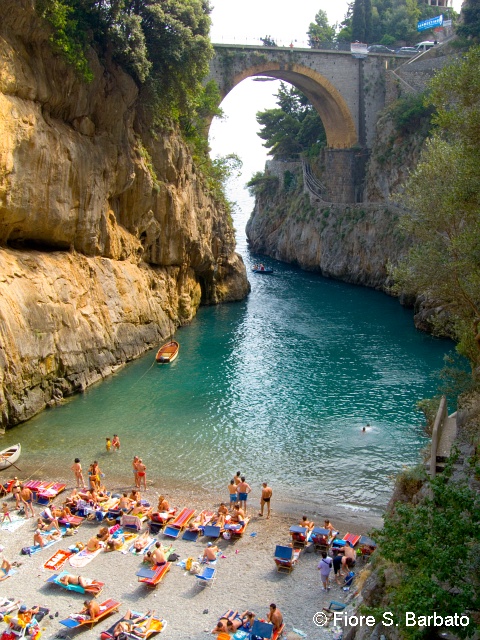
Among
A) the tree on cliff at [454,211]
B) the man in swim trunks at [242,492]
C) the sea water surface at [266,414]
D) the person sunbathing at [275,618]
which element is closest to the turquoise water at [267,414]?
the sea water surface at [266,414]

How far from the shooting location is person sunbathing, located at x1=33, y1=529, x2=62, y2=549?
672 inches

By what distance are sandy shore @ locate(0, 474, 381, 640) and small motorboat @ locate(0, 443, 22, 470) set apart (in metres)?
3.65

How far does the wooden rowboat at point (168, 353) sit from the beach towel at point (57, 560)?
55.0 feet

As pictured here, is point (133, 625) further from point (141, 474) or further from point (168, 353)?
point (168, 353)

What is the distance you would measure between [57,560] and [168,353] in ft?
59.2

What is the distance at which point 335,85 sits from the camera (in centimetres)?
5706

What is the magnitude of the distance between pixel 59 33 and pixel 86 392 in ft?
51.2

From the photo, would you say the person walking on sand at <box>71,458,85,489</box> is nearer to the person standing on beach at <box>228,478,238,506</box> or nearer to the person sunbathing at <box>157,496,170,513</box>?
the person sunbathing at <box>157,496,170,513</box>

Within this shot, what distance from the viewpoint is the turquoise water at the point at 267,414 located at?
22.0 m

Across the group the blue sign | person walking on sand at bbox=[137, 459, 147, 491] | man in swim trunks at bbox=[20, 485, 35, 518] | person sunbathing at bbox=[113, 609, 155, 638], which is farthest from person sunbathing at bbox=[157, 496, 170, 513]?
the blue sign

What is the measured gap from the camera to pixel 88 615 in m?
13.6

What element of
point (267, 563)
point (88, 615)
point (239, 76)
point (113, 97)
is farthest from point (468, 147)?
point (239, 76)

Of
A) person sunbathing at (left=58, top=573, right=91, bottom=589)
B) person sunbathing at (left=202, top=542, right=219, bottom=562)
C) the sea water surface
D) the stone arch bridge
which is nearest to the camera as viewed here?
person sunbathing at (left=58, top=573, right=91, bottom=589)

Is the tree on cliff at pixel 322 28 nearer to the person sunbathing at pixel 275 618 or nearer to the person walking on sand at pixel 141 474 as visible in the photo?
the person walking on sand at pixel 141 474
